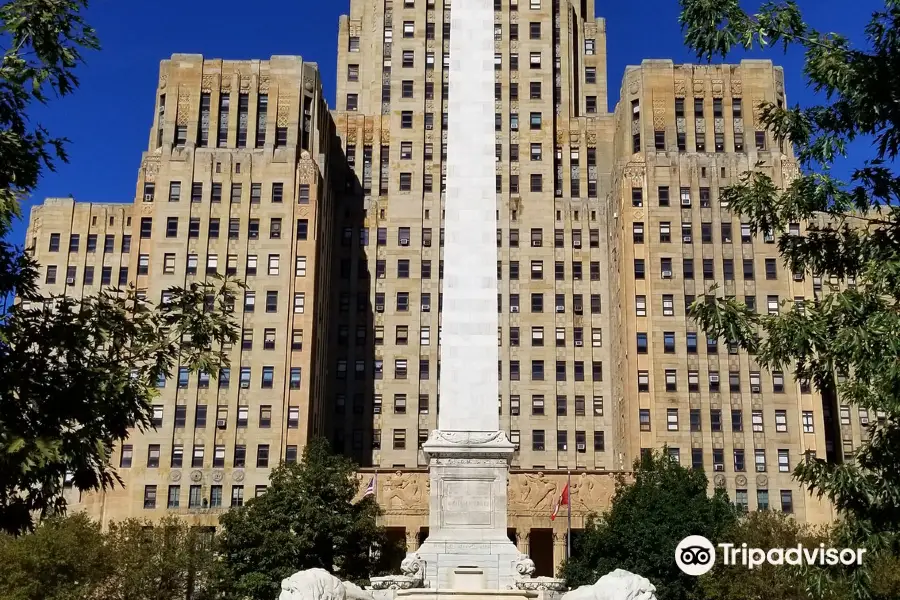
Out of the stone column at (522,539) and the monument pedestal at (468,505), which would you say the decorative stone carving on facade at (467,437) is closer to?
the monument pedestal at (468,505)

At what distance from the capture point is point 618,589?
22.2m

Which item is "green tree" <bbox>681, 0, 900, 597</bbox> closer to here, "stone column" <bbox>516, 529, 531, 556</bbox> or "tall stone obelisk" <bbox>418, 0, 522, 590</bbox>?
"tall stone obelisk" <bbox>418, 0, 522, 590</bbox>

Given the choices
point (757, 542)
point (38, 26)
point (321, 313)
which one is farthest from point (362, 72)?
point (38, 26)

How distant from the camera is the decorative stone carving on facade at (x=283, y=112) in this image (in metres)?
84.8

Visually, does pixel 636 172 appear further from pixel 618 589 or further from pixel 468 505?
pixel 618 589

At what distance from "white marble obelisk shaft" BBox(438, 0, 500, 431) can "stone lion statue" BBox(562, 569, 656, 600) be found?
1102 centimetres

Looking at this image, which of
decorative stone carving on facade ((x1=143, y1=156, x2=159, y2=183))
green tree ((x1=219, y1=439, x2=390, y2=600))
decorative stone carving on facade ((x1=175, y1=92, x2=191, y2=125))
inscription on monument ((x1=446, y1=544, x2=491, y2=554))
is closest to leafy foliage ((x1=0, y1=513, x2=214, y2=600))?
green tree ((x1=219, y1=439, x2=390, y2=600))

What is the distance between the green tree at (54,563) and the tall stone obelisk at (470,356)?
20.8m

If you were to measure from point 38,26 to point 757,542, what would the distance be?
145 feet

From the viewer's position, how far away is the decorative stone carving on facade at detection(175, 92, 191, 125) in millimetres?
84625

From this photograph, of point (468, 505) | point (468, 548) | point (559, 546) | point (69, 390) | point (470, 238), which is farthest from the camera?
point (559, 546)

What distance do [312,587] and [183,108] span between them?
226 ft

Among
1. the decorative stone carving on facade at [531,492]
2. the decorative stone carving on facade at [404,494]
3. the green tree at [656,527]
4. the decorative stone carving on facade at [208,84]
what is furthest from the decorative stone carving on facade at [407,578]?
the decorative stone carving on facade at [208,84]

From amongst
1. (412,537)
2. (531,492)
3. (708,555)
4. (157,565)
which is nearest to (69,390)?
(157,565)
